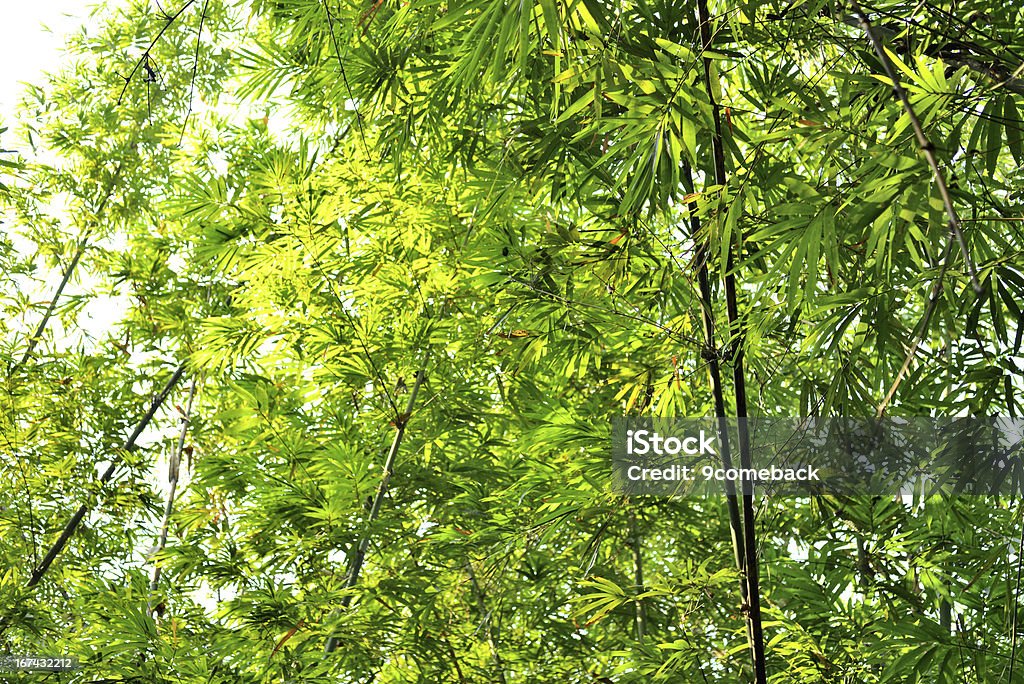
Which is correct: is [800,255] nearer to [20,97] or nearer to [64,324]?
[64,324]

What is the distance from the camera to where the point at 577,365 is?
248 centimetres

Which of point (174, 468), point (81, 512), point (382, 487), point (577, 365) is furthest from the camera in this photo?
point (174, 468)

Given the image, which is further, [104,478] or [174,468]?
[174,468]

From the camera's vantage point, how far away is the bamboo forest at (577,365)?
155 centimetres

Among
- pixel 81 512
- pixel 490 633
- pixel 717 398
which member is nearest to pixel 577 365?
pixel 717 398

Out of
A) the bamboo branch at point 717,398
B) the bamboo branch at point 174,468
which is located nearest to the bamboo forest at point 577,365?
the bamboo branch at point 717,398

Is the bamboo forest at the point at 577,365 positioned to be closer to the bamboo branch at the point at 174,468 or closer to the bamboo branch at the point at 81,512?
the bamboo branch at the point at 81,512

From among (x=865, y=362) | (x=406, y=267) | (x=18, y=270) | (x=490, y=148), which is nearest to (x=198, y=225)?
(x=406, y=267)

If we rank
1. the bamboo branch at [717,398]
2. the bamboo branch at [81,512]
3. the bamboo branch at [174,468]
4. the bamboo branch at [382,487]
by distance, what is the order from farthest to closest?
the bamboo branch at [174,468] < the bamboo branch at [81,512] < the bamboo branch at [382,487] < the bamboo branch at [717,398]

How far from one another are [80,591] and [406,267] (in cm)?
155

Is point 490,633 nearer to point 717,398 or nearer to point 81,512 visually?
point 717,398

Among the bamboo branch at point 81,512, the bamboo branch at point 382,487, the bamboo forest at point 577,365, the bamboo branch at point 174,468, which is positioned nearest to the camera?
the bamboo forest at point 577,365

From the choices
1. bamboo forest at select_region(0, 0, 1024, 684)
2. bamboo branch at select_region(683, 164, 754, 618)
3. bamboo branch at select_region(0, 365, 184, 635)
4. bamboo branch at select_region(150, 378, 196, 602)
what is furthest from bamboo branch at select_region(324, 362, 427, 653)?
→ bamboo branch at select_region(150, 378, 196, 602)

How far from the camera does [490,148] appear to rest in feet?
8.09
